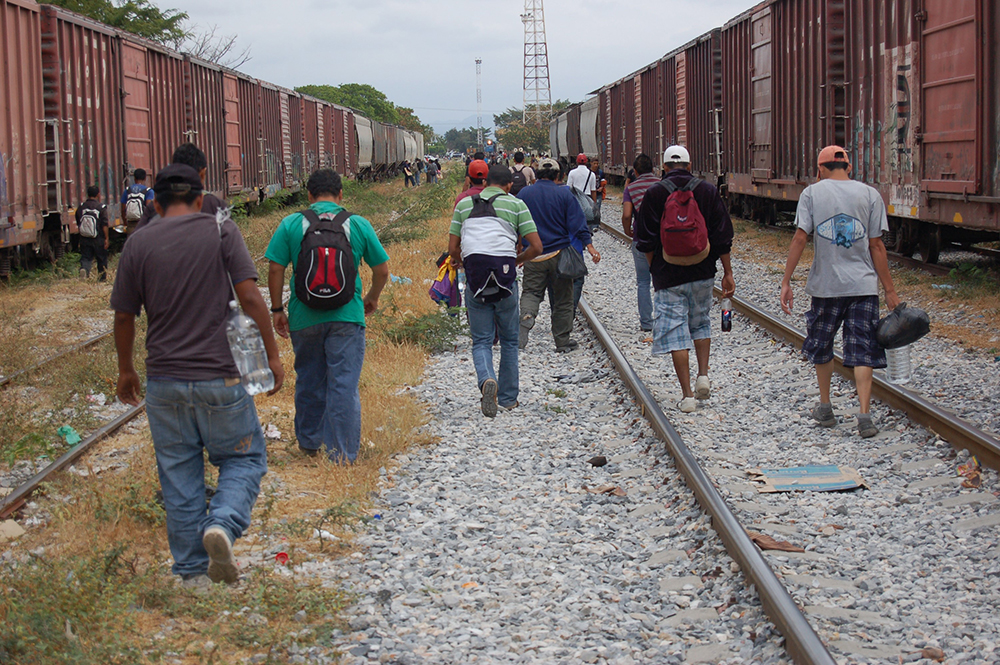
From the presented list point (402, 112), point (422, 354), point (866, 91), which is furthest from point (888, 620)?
point (402, 112)

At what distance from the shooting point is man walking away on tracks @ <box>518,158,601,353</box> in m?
9.46

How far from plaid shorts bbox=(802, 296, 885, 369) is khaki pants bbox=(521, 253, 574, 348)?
3303 mm

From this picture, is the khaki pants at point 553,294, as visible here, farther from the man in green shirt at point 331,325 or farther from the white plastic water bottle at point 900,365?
the man in green shirt at point 331,325

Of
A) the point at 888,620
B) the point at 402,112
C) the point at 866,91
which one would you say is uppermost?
the point at 402,112

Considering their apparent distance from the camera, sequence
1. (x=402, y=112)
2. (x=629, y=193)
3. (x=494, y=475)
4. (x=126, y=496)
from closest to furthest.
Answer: (x=126, y=496) → (x=494, y=475) → (x=629, y=193) → (x=402, y=112)

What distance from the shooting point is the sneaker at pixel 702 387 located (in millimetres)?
7621

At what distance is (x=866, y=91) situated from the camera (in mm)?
13125

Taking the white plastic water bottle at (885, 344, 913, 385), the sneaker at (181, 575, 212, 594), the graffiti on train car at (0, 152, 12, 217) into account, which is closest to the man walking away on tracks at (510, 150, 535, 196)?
the white plastic water bottle at (885, 344, 913, 385)

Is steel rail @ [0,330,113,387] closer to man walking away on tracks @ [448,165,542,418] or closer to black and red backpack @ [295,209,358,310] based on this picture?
man walking away on tracks @ [448,165,542,418]

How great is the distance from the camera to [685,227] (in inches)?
279

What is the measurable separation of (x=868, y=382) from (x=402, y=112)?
14355 cm

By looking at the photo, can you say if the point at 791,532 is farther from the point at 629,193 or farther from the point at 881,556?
the point at 629,193

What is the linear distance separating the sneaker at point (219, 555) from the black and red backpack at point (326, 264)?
1.78 metres

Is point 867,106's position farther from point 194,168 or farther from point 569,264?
point 194,168
